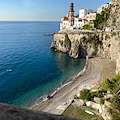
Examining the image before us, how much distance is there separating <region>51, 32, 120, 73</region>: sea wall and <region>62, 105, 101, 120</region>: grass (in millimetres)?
24620

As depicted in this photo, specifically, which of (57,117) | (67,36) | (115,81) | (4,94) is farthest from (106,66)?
(57,117)

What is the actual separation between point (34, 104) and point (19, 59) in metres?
25.2

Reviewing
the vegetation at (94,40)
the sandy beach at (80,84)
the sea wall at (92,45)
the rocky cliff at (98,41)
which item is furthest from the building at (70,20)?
the sandy beach at (80,84)

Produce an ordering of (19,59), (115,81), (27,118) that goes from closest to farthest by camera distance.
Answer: (27,118)
(115,81)
(19,59)

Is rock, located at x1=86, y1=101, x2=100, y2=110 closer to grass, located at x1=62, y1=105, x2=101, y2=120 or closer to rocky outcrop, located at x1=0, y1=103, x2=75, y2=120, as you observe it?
grass, located at x1=62, y1=105, x2=101, y2=120

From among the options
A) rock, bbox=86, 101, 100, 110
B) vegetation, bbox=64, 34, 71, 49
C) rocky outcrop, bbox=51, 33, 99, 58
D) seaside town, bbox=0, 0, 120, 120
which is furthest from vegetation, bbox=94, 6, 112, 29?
rock, bbox=86, 101, 100, 110

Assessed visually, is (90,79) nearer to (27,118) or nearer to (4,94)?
(4,94)

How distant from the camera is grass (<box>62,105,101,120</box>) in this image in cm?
1516

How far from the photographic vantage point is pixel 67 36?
46.8 metres

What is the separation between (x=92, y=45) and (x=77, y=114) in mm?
29772

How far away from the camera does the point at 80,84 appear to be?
26016mm

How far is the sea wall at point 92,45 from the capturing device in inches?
1442

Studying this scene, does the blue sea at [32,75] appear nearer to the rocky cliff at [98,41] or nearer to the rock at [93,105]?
the rocky cliff at [98,41]

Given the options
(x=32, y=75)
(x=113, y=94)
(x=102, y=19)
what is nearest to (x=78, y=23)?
(x=102, y=19)
